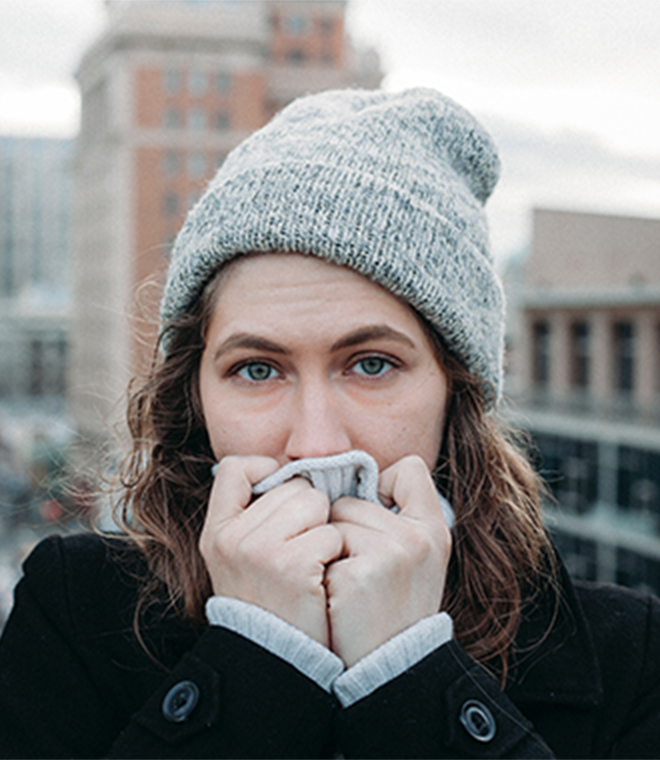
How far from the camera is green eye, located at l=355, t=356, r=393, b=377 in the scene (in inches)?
57.2

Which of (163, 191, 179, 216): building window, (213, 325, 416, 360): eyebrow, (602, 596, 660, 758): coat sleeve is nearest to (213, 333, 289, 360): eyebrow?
(213, 325, 416, 360): eyebrow

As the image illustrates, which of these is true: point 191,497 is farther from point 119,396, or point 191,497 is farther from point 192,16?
point 192,16

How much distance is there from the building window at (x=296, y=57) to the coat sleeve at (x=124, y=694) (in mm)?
38022

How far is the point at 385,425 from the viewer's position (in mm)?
1441

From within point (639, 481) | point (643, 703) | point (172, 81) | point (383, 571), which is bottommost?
A: point (639, 481)

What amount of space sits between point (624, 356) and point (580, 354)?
1.18m

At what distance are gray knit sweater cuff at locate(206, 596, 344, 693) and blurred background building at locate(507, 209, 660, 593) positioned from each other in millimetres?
14166

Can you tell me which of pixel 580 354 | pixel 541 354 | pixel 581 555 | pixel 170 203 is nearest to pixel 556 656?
pixel 581 555

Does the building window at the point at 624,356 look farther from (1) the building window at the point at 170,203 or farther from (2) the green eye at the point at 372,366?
(1) the building window at the point at 170,203

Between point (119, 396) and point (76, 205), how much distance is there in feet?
153

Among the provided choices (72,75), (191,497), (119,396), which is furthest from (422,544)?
(72,75)

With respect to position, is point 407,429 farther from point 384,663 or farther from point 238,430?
point 384,663

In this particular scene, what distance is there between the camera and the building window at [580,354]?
16438mm

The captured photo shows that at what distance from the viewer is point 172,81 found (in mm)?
35812
